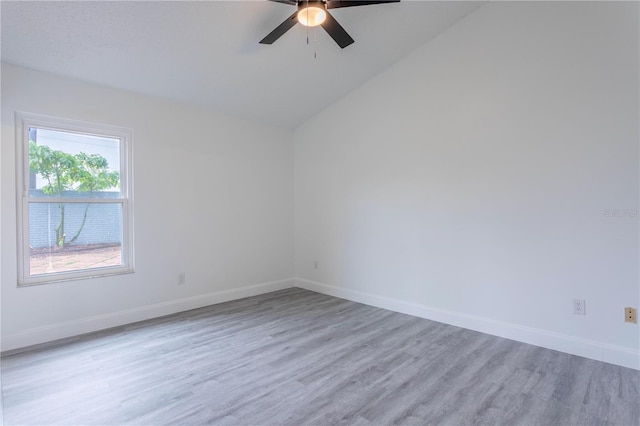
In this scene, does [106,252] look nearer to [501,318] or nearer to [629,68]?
[501,318]

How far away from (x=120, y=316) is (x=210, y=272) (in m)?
1.05

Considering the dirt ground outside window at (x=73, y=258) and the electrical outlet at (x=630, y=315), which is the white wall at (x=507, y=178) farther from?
the dirt ground outside window at (x=73, y=258)

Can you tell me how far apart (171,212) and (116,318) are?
1225 mm

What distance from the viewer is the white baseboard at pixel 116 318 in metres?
2.83

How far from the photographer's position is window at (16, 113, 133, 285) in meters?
2.91

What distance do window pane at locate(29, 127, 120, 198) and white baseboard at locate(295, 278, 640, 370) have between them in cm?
312

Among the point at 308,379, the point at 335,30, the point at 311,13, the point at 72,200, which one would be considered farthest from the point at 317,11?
the point at 72,200

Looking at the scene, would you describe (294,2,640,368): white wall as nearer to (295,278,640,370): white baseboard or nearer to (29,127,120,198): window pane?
(295,278,640,370): white baseboard

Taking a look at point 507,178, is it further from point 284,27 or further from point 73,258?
point 73,258

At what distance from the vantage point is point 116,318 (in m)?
3.33

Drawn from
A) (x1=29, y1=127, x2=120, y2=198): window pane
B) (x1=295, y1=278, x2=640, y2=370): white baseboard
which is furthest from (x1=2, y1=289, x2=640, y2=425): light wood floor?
(x1=29, y1=127, x2=120, y2=198): window pane

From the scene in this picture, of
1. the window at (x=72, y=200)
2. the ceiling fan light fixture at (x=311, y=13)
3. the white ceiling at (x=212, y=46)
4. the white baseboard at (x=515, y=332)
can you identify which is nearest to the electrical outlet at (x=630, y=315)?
the white baseboard at (x=515, y=332)

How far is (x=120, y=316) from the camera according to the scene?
336 centimetres

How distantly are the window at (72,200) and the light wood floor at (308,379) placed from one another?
742 millimetres
